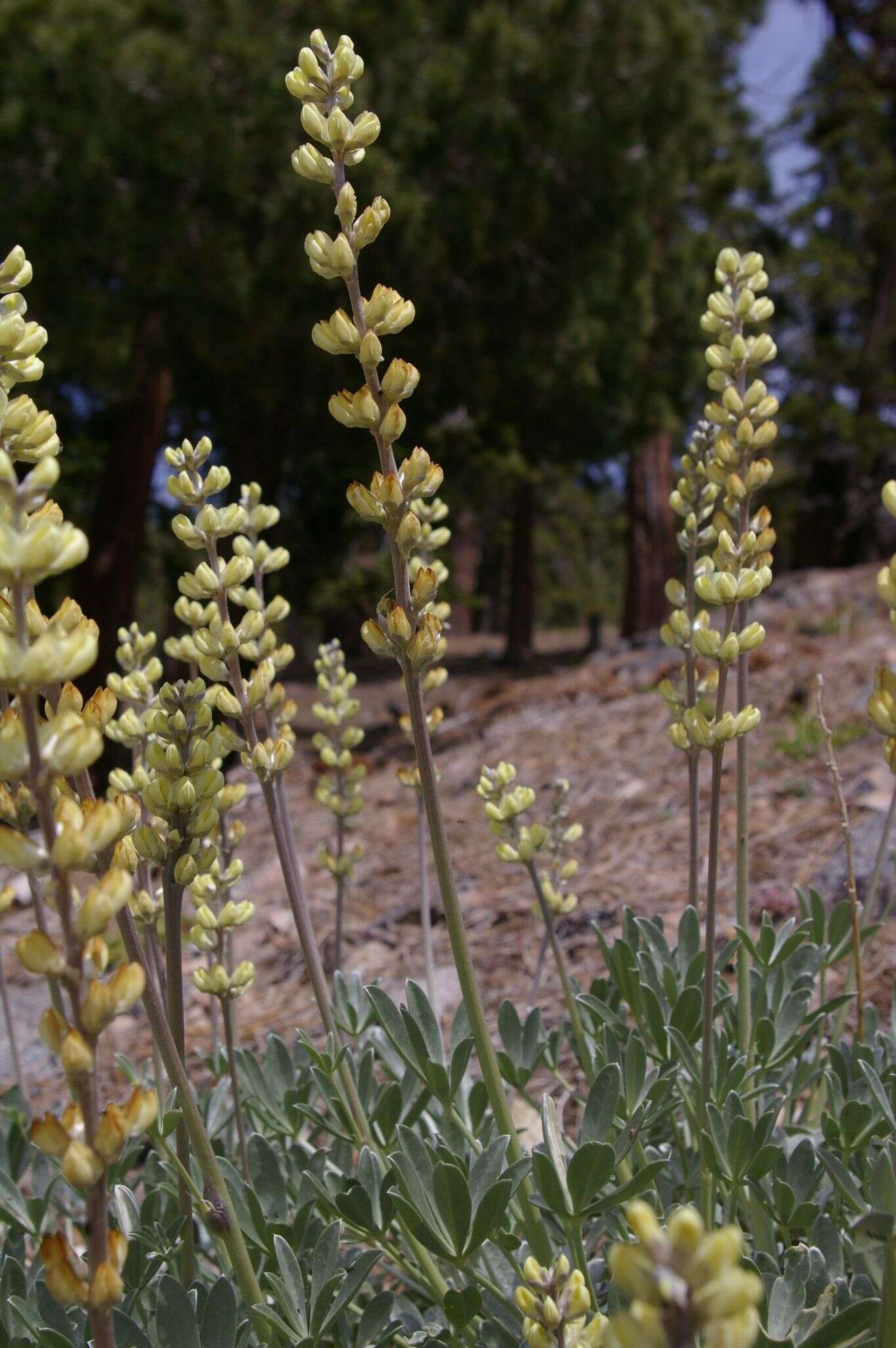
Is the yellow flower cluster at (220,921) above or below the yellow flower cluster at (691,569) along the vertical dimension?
below

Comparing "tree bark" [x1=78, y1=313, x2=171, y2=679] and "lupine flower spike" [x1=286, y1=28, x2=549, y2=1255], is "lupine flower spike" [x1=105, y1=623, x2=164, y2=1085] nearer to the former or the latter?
"lupine flower spike" [x1=286, y1=28, x2=549, y2=1255]

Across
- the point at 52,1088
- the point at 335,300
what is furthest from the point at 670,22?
the point at 52,1088

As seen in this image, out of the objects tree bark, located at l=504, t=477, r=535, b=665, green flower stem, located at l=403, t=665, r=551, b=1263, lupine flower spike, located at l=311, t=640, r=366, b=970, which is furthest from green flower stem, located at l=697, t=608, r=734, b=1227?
tree bark, located at l=504, t=477, r=535, b=665

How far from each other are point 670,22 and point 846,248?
6.89m

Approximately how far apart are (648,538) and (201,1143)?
32.0ft

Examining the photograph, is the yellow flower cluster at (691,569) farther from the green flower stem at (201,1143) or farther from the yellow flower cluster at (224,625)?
the green flower stem at (201,1143)

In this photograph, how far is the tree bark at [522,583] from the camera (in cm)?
1090

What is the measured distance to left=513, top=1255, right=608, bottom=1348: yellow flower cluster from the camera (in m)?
1.04

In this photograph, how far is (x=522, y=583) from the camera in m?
11.2

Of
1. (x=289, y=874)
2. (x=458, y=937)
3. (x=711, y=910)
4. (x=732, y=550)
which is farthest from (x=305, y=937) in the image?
(x=732, y=550)

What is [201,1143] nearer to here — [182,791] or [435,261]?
[182,791]

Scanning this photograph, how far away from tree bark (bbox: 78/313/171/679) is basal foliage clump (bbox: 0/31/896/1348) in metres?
6.09

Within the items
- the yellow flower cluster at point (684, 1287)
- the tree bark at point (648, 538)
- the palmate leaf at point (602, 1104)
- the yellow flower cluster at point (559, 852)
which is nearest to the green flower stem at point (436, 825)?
the palmate leaf at point (602, 1104)

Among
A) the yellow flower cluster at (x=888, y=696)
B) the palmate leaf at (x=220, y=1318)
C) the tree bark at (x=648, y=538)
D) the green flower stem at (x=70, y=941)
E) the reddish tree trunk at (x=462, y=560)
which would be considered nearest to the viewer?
the green flower stem at (x=70, y=941)
